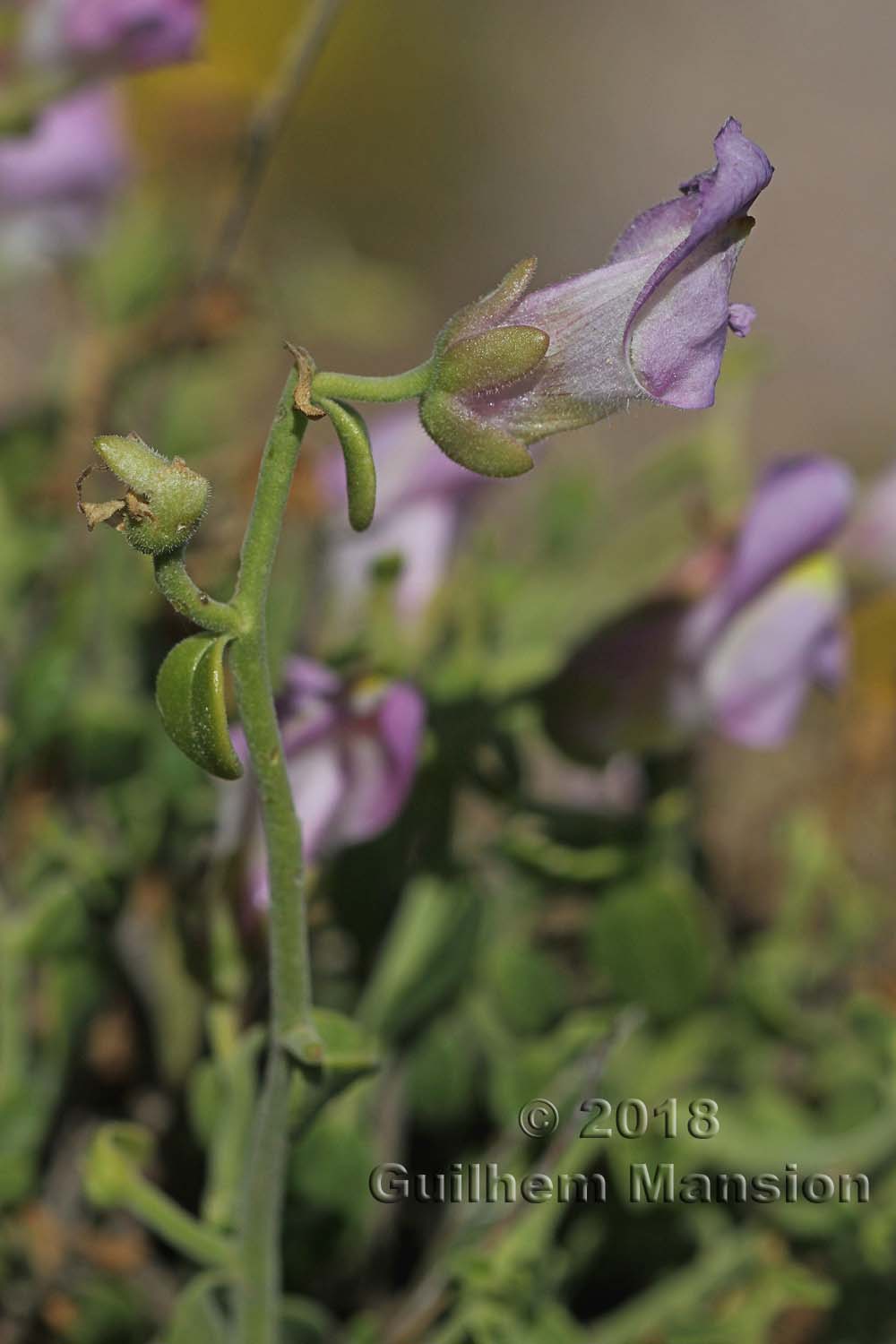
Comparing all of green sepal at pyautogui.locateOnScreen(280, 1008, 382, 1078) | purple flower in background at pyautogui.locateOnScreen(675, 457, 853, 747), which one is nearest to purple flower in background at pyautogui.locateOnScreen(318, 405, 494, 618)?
purple flower in background at pyautogui.locateOnScreen(675, 457, 853, 747)

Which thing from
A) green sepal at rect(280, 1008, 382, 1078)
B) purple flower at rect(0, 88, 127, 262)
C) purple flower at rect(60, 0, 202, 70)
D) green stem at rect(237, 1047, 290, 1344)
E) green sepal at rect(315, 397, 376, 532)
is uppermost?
purple flower at rect(0, 88, 127, 262)

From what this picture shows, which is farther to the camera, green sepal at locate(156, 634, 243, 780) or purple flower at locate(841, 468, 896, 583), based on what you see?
purple flower at locate(841, 468, 896, 583)

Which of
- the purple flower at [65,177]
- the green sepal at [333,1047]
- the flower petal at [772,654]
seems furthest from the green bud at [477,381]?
the purple flower at [65,177]

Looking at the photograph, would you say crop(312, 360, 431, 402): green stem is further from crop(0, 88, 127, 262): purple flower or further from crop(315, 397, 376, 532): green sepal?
crop(0, 88, 127, 262): purple flower

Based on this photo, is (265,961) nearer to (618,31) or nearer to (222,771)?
(222,771)

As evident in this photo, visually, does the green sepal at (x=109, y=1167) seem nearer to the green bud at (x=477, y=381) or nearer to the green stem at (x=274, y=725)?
the green stem at (x=274, y=725)

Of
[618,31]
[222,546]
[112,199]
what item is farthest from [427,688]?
[618,31]

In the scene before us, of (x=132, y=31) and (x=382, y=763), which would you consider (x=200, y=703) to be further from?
(x=132, y=31)

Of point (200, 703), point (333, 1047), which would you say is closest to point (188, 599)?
point (200, 703)
